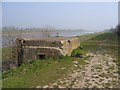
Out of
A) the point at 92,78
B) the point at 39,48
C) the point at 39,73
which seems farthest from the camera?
the point at 39,48

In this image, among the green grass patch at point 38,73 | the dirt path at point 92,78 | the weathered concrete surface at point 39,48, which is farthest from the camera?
the weathered concrete surface at point 39,48

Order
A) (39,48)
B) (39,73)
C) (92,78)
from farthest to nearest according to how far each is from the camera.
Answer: (39,48)
(39,73)
(92,78)

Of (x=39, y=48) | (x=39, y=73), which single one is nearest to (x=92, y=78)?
(x=39, y=73)

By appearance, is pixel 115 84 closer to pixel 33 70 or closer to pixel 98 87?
pixel 98 87

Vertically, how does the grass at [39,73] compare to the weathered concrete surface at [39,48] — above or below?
below

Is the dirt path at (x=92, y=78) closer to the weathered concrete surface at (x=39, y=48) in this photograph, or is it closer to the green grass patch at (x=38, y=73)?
the green grass patch at (x=38, y=73)

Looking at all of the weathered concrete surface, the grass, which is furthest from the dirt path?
the weathered concrete surface

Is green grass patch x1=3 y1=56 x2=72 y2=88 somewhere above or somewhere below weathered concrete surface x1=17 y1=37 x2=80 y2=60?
below

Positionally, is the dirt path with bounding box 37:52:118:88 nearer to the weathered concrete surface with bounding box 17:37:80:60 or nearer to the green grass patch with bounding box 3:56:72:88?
the green grass patch with bounding box 3:56:72:88

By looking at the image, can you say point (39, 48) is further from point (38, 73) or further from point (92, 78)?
point (92, 78)

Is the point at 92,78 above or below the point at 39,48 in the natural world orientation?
below

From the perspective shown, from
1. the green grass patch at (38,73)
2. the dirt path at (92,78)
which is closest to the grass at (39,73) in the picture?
the green grass patch at (38,73)

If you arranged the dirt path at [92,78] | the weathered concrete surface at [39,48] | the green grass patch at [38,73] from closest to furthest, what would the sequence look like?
1. the dirt path at [92,78]
2. the green grass patch at [38,73]
3. the weathered concrete surface at [39,48]

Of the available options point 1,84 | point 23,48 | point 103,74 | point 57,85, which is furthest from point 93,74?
point 23,48
